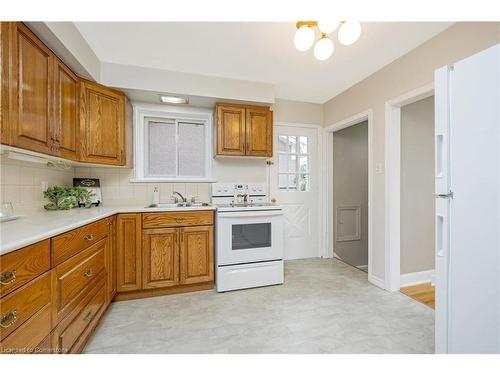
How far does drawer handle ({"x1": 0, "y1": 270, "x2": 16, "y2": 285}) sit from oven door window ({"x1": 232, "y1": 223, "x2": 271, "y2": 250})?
1.73 m

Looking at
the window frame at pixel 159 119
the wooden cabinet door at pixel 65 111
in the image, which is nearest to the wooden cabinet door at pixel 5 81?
the wooden cabinet door at pixel 65 111

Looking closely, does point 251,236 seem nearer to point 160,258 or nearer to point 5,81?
point 160,258

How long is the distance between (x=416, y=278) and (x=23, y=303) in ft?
10.9

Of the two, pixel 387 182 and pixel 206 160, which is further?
pixel 206 160

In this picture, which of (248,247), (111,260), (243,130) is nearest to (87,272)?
(111,260)

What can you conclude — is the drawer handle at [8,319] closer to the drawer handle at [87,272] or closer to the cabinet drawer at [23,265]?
the cabinet drawer at [23,265]

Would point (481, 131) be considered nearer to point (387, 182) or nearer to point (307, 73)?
point (387, 182)

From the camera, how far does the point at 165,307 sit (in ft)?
6.86

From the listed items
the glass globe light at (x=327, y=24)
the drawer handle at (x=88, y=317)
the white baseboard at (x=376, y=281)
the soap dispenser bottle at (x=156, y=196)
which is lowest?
the white baseboard at (x=376, y=281)

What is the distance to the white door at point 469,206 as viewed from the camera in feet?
3.19

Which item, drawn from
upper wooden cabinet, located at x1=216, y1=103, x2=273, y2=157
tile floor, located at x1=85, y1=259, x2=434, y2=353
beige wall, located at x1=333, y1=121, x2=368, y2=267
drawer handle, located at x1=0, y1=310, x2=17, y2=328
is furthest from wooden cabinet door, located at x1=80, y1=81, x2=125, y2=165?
beige wall, located at x1=333, y1=121, x2=368, y2=267

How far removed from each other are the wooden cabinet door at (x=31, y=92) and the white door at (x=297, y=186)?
2499 mm
